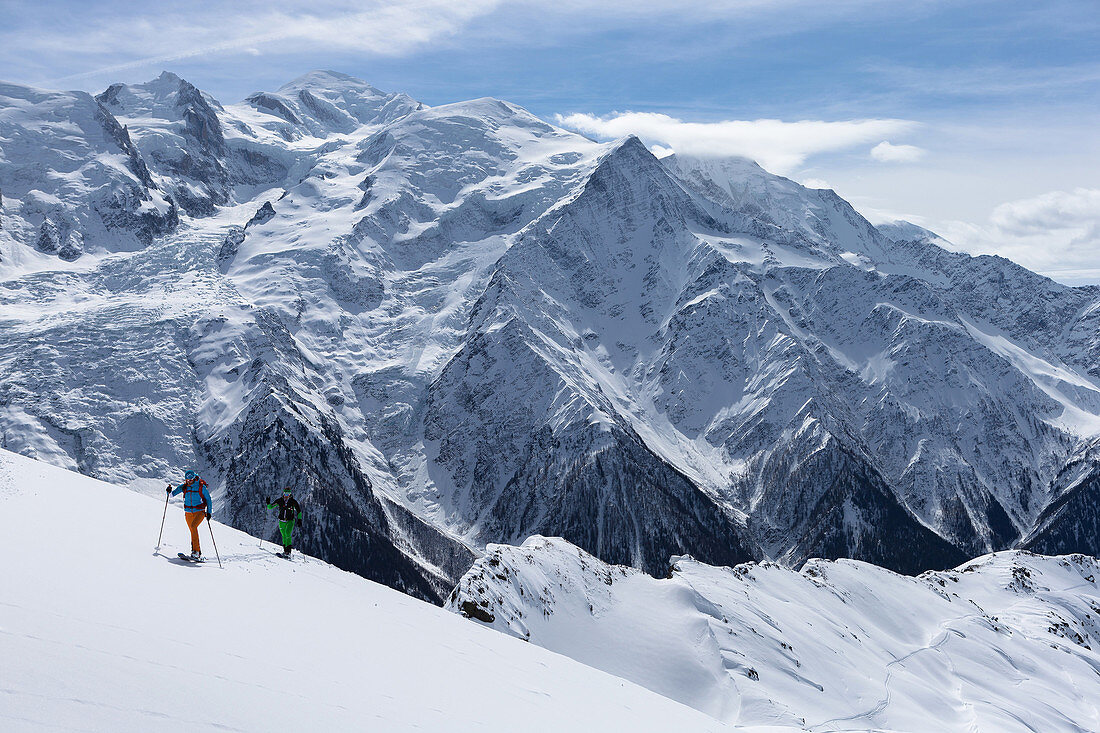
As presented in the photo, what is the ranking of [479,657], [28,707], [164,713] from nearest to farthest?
1. [28,707]
2. [164,713]
3. [479,657]

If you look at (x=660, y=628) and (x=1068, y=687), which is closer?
(x=660, y=628)

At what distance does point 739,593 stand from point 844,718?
20540 millimetres

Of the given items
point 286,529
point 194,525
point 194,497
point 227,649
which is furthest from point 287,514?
point 227,649

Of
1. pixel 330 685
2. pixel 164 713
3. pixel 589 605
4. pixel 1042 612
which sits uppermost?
pixel 164 713

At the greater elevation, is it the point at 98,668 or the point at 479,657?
the point at 98,668

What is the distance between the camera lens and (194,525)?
993 inches

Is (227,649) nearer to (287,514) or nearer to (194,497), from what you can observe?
(194,497)

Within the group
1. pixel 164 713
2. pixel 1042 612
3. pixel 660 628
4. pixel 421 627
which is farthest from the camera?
pixel 1042 612

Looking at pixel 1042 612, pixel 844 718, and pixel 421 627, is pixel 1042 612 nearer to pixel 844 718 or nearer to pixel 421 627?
pixel 844 718

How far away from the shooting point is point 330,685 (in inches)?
593

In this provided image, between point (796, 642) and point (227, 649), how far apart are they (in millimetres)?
70155

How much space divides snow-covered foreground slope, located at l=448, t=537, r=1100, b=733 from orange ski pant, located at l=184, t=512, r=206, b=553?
3537 cm

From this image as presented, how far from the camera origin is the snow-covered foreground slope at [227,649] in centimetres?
1105

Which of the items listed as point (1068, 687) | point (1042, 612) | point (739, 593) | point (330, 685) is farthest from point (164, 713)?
point (1042, 612)
